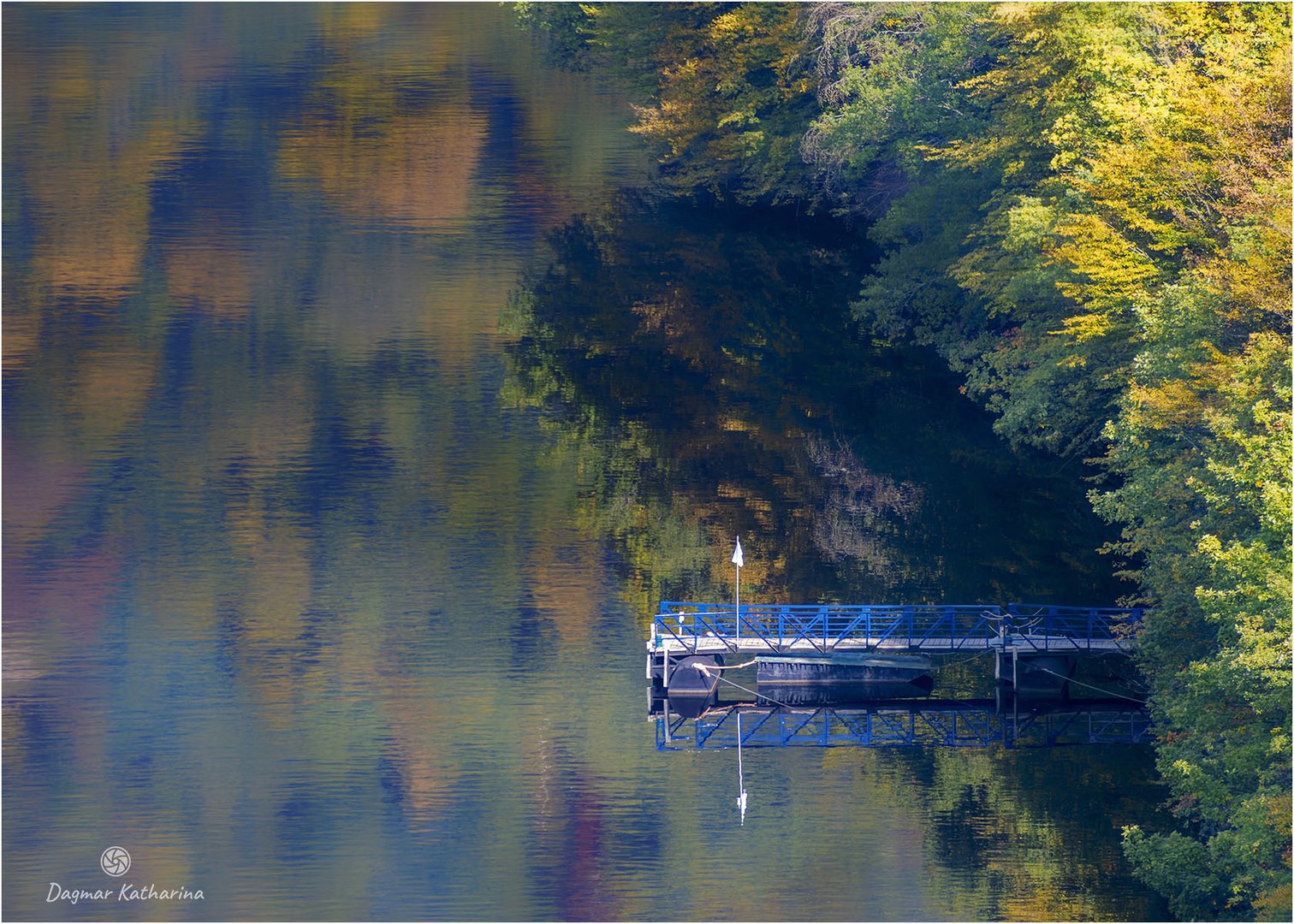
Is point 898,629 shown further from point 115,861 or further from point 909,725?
point 115,861

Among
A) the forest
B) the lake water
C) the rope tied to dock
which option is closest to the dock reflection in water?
the lake water

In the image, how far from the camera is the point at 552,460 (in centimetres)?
4744

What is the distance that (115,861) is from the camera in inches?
1236

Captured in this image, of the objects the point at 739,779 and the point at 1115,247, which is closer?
the point at 739,779

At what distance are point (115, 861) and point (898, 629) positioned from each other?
15479 mm

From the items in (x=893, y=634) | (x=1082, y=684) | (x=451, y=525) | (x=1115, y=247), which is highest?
(x=1115, y=247)

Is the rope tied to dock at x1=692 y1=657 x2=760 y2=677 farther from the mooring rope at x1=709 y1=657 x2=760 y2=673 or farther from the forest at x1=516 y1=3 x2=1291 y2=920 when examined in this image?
the forest at x1=516 y1=3 x2=1291 y2=920

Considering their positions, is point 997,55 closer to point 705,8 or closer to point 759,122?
point 759,122

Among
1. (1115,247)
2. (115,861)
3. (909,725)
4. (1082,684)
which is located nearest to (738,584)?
(909,725)

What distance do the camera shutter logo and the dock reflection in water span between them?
Result: 31.2 ft

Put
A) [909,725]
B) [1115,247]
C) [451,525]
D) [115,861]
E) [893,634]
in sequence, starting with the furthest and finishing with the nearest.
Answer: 1. [451,525]
2. [1115,247]
3. [893,634]
4. [909,725]
5. [115,861]

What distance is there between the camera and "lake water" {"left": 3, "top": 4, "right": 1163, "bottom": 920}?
3184cm

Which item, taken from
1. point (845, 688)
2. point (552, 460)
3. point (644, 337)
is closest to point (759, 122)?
point (644, 337)

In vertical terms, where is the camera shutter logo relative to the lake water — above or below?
below
